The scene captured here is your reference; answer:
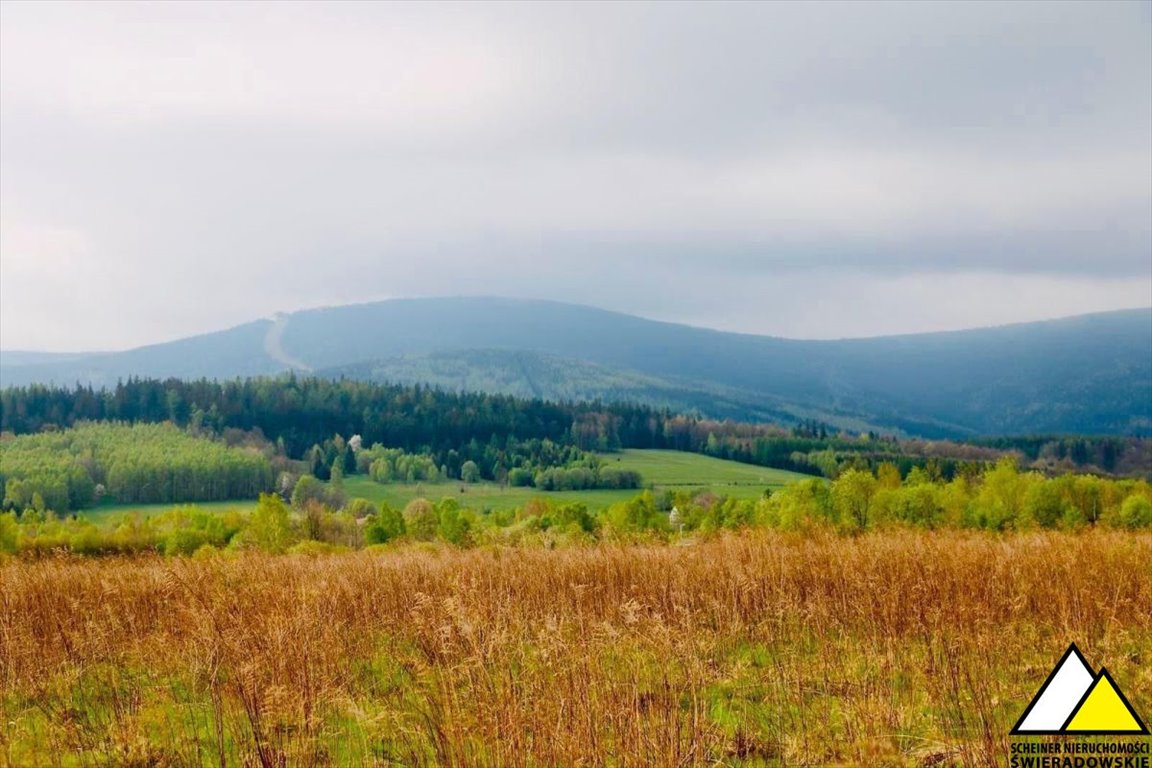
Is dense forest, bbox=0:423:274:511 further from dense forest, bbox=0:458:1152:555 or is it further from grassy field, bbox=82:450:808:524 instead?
dense forest, bbox=0:458:1152:555

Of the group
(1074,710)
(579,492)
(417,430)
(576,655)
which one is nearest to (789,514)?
(576,655)

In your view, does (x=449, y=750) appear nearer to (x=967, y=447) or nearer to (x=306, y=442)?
(x=306, y=442)

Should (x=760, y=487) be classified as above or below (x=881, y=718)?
below

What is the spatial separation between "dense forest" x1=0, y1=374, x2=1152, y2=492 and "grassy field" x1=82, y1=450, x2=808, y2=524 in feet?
29.5

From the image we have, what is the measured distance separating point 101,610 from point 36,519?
354ft

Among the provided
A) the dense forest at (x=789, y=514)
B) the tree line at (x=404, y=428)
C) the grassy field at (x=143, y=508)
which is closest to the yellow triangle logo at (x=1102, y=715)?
the dense forest at (x=789, y=514)

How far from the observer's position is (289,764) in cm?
709

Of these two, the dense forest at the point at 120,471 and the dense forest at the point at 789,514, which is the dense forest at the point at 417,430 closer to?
the dense forest at the point at 120,471

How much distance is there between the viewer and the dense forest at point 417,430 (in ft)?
552

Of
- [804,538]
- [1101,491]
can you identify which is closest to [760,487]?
[1101,491]

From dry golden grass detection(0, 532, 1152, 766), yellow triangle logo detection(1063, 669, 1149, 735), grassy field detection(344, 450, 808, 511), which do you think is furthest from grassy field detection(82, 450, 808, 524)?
yellow triangle logo detection(1063, 669, 1149, 735)

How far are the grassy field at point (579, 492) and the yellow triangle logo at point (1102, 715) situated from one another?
369 ft

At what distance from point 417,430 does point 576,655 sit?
586 feet

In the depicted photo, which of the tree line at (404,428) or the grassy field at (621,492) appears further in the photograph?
the tree line at (404,428)
